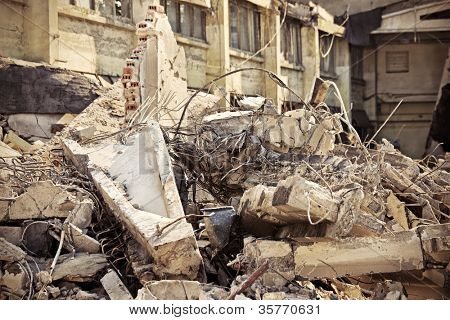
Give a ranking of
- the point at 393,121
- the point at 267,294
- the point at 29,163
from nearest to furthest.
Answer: the point at 267,294 < the point at 29,163 < the point at 393,121

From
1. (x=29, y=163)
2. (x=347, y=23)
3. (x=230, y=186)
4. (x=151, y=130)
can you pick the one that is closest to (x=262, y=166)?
(x=230, y=186)

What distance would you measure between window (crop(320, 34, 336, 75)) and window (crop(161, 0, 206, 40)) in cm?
603

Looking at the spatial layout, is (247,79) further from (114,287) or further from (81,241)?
(114,287)

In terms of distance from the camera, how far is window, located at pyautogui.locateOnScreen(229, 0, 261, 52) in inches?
594

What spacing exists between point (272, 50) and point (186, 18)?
382cm

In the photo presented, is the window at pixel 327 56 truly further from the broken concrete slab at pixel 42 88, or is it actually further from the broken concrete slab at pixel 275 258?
the broken concrete slab at pixel 275 258

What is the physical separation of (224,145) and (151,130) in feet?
3.34

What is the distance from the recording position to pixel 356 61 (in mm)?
21031

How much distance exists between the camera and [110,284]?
4504 mm

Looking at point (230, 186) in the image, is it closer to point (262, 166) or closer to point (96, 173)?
point (262, 166)

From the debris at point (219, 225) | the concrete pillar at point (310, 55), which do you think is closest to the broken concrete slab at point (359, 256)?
the debris at point (219, 225)

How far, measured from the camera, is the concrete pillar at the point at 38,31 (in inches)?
371

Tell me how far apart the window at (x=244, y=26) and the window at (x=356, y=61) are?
5.51 m

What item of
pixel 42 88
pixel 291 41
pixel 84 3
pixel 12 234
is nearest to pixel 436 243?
pixel 12 234
